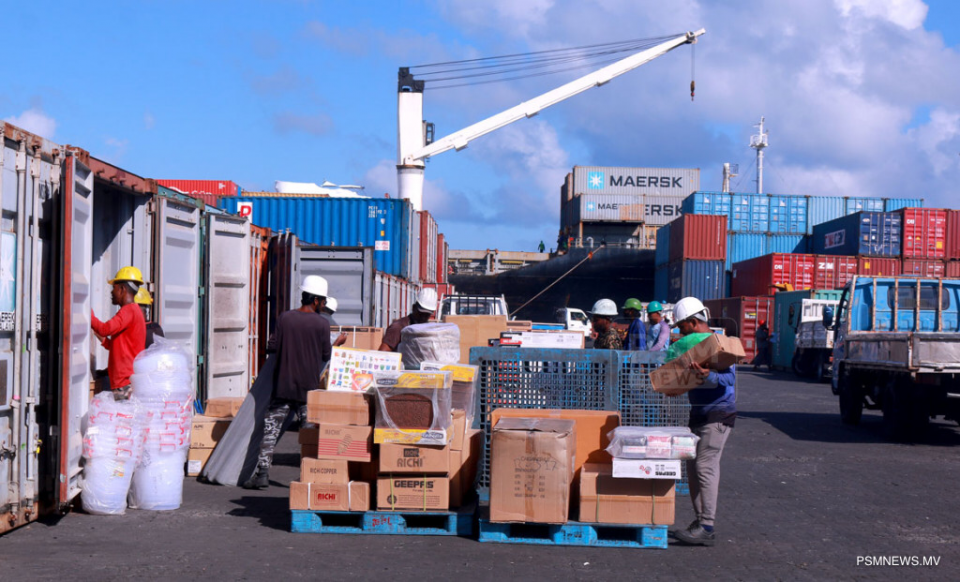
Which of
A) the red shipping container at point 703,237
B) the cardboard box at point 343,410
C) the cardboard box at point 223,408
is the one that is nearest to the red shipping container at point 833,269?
the red shipping container at point 703,237

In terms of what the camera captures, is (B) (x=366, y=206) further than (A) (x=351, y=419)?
Yes

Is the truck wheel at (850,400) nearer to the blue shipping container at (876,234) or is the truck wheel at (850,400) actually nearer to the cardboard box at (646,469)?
the cardboard box at (646,469)

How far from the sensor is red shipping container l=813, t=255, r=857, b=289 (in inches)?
1528

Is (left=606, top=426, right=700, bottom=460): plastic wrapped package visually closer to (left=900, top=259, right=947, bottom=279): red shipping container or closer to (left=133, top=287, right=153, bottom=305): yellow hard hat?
(left=133, top=287, right=153, bottom=305): yellow hard hat

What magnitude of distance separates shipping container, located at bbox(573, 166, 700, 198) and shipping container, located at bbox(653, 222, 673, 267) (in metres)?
19.1

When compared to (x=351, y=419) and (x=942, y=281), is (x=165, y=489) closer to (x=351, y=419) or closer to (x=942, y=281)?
(x=351, y=419)

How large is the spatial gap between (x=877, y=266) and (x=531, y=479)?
3605cm

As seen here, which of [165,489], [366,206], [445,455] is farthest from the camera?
[366,206]

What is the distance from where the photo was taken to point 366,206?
23203 mm

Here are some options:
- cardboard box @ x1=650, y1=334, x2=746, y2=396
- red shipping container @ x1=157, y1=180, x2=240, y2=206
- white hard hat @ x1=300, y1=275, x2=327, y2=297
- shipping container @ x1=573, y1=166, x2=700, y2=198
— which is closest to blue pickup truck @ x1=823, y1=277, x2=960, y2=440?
cardboard box @ x1=650, y1=334, x2=746, y2=396

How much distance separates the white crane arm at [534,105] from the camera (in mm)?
40750

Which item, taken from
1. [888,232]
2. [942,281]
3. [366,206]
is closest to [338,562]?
[942,281]

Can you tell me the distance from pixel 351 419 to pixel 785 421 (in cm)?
1029

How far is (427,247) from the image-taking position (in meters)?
29.8
